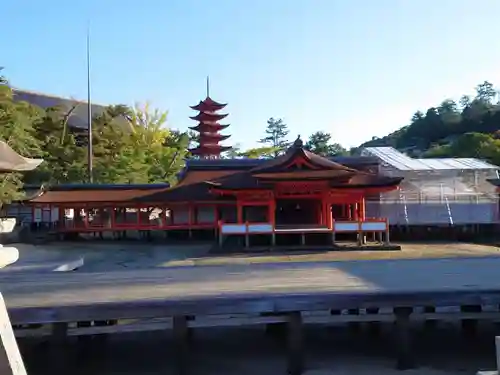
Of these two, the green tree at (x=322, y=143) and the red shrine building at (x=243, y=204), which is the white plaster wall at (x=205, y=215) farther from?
the green tree at (x=322, y=143)

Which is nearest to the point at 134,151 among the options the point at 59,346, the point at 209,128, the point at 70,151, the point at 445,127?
the point at 70,151

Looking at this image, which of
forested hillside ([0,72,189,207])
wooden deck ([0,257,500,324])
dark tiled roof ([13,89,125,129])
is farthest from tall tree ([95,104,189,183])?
wooden deck ([0,257,500,324])

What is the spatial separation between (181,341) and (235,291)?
1.09 m

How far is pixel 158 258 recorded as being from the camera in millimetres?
19969

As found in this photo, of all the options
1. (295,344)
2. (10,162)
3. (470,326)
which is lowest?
(470,326)

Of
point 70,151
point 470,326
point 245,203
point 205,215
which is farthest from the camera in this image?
point 70,151

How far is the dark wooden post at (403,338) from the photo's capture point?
7.45 metres

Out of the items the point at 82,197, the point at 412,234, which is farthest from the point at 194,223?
the point at 412,234

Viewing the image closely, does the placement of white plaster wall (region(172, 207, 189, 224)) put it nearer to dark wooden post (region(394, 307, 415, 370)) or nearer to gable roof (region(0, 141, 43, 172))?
dark wooden post (region(394, 307, 415, 370))

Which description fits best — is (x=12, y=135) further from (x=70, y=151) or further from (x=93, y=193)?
(x=70, y=151)

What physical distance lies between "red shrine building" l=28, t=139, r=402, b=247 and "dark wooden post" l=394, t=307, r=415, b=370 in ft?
47.0

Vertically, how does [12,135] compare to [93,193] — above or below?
above

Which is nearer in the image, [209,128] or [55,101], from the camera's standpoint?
[209,128]

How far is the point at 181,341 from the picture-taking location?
24.1ft
